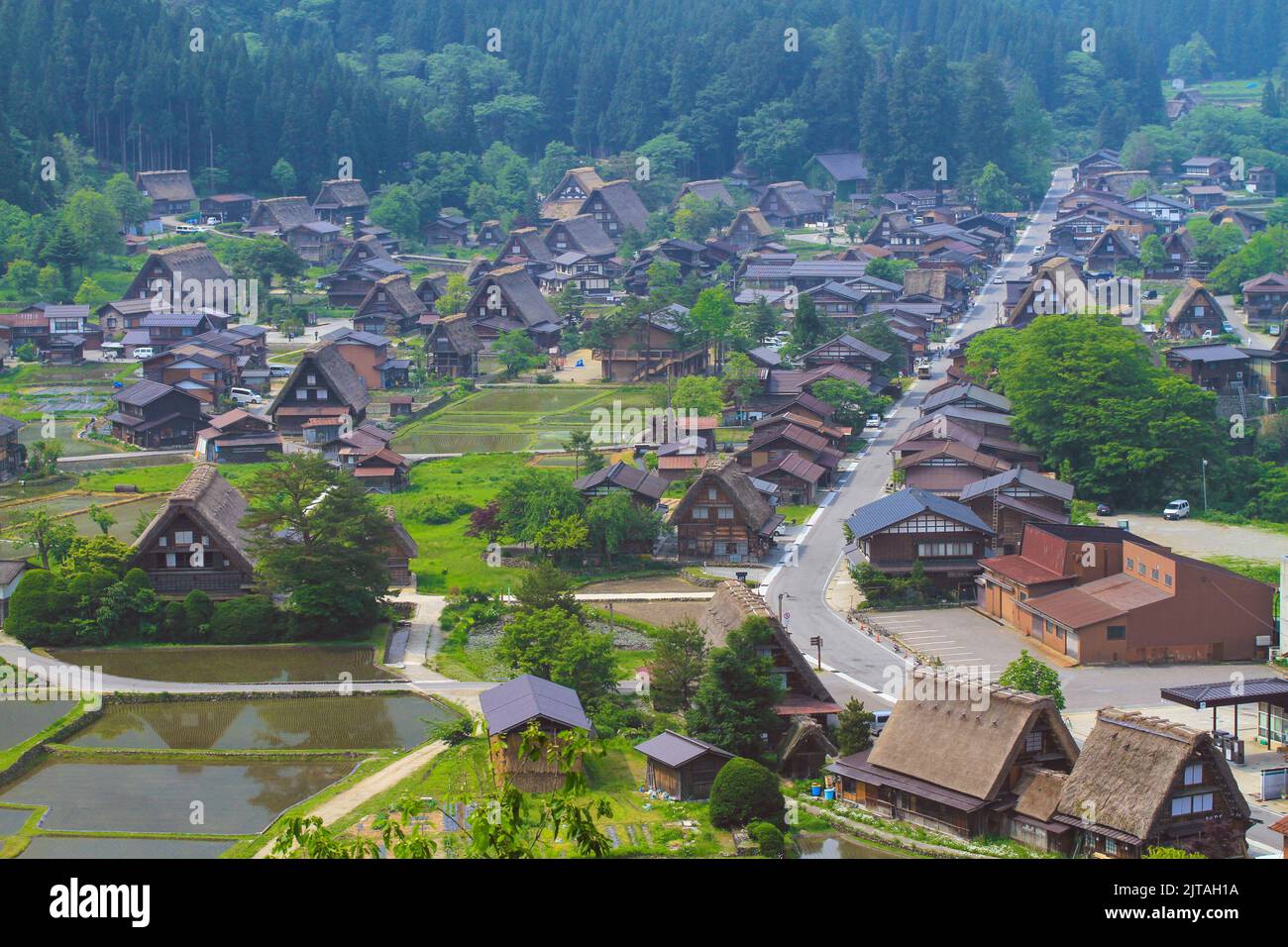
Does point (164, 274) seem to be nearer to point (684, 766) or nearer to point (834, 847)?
point (684, 766)

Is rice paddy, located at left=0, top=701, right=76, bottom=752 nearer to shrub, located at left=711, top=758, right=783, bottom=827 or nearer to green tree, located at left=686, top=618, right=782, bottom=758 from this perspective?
green tree, located at left=686, top=618, right=782, bottom=758

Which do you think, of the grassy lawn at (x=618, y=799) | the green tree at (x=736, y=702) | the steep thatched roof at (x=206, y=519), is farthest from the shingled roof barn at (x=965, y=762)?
the steep thatched roof at (x=206, y=519)

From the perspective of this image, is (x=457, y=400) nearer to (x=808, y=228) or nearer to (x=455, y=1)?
(x=808, y=228)

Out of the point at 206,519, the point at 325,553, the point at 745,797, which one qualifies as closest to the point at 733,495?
the point at 325,553

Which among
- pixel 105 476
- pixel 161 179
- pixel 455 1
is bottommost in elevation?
pixel 105 476

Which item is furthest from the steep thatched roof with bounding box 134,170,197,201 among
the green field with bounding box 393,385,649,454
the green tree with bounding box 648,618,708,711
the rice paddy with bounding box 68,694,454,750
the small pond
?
the small pond

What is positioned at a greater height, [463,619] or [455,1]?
[455,1]

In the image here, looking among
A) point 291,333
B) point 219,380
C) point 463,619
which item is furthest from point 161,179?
point 463,619
